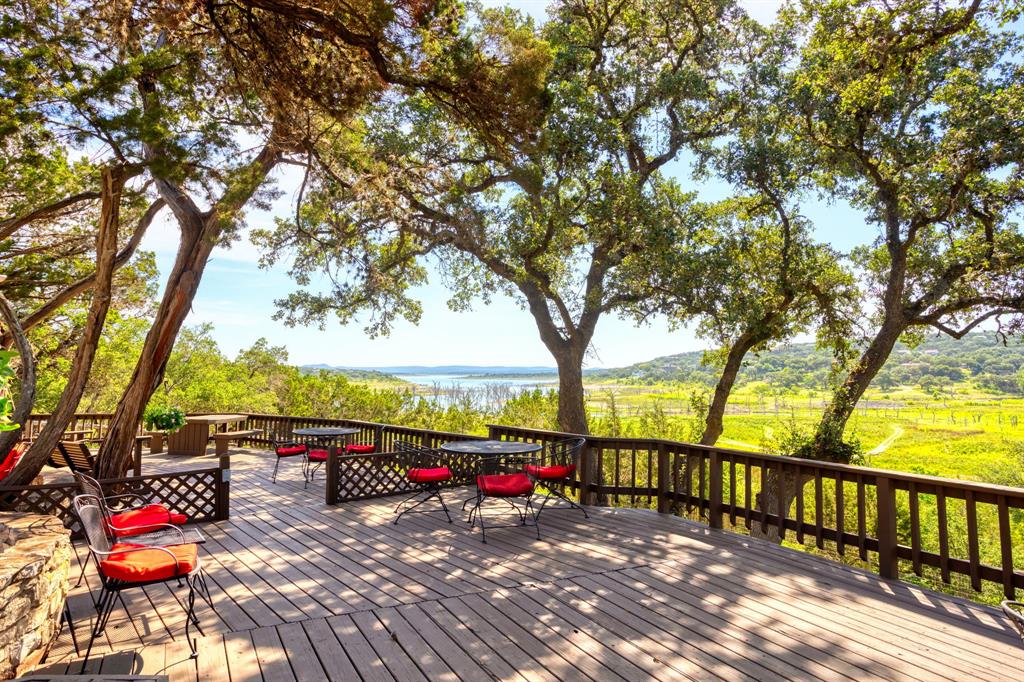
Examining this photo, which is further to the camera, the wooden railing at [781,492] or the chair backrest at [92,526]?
the wooden railing at [781,492]

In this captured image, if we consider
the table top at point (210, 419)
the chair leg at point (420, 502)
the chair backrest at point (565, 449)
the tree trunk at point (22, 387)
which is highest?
the tree trunk at point (22, 387)

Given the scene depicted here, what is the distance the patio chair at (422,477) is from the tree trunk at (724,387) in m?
6.27

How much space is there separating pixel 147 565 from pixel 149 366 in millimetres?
4456

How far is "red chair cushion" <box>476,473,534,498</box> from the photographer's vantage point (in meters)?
4.85

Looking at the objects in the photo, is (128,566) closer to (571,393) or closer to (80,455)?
(80,455)

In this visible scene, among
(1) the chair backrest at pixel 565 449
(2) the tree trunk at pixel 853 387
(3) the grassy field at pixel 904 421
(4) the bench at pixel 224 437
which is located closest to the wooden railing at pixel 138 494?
(1) the chair backrest at pixel 565 449

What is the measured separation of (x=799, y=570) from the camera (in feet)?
12.9

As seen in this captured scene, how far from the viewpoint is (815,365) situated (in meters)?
11.8

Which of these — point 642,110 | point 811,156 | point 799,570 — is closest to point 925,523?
point 811,156

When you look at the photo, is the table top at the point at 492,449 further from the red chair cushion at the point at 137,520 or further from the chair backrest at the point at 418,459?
the red chair cushion at the point at 137,520

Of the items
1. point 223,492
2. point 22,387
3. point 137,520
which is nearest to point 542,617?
point 137,520

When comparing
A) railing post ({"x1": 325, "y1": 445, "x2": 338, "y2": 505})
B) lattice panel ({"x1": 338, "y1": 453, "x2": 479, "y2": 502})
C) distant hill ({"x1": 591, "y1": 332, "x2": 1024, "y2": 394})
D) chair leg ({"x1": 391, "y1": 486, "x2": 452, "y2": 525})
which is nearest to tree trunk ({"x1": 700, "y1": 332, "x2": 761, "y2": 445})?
distant hill ({"x1": 591, "y1": 332, "x2": 1024, "y2": 394})

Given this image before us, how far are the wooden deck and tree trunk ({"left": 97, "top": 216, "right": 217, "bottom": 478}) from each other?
9.20 ft

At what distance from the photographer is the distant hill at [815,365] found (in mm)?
11727
